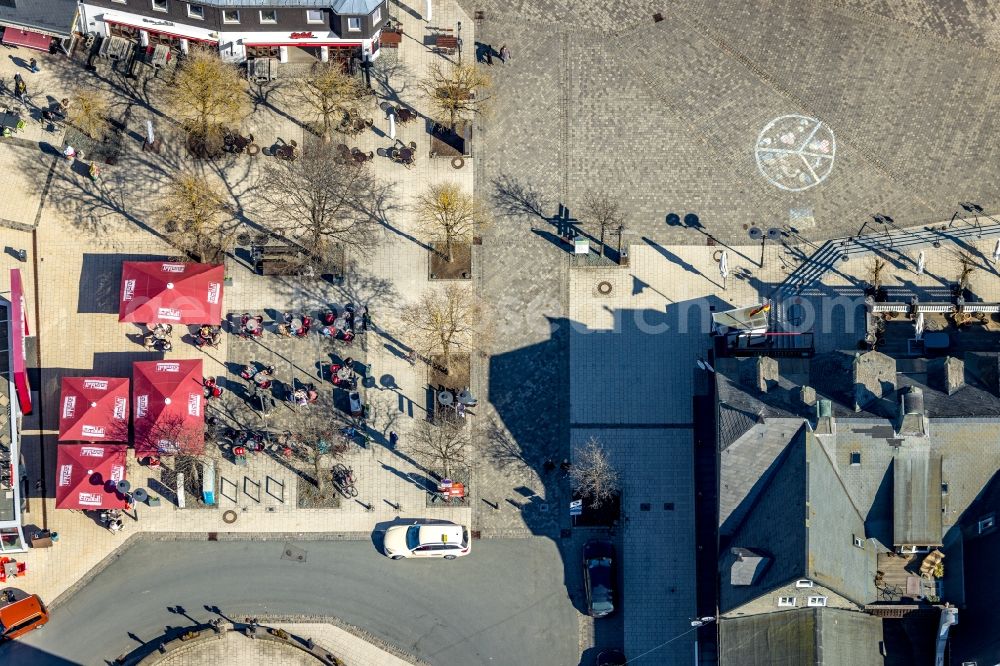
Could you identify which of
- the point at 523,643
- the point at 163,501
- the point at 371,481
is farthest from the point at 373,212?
the point at 523,643

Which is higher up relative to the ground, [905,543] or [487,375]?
[487,375]

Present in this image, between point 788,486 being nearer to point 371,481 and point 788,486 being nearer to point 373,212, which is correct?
point 371,481

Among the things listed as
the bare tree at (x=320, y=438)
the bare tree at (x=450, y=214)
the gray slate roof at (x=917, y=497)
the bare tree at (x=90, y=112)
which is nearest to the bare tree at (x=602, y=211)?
the bare tree at (x=450, y=214)

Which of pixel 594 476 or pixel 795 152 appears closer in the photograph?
pixel 594 476

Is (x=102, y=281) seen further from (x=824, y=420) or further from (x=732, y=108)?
(x=824, y=420)

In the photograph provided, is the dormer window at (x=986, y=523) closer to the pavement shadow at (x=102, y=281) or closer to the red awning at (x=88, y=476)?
the red awning at (x=88, y=476)

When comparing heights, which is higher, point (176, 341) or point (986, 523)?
point (176, 341)

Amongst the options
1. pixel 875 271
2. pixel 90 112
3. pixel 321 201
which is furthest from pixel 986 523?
pixel 90 112
